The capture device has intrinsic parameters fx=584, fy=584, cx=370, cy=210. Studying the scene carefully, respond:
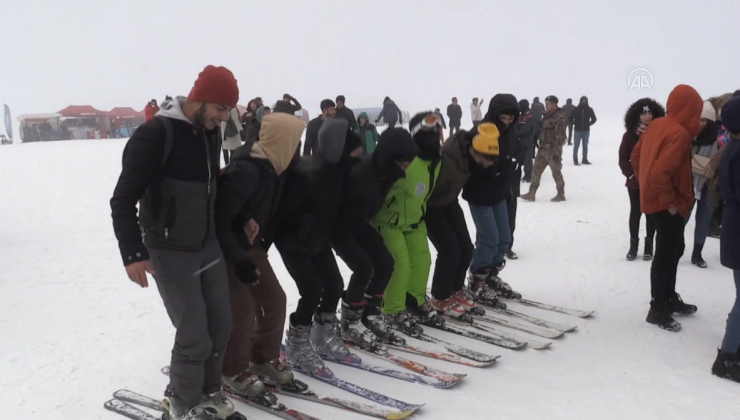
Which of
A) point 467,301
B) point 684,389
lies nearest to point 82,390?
point 467,301

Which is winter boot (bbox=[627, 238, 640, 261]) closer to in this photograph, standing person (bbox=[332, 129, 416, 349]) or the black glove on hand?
standing person (bbox=[332, 129, 416, 349])

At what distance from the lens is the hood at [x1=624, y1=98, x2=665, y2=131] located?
5.87 meters

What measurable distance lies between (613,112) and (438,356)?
4119cm

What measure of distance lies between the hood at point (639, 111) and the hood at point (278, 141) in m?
4.08

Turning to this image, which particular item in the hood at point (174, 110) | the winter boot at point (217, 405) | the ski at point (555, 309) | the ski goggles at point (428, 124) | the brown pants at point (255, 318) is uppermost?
the hood at point (174, 110)

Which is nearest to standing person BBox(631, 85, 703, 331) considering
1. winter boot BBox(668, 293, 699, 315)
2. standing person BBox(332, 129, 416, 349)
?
winter boot BBox(668, 293, 699, 315)

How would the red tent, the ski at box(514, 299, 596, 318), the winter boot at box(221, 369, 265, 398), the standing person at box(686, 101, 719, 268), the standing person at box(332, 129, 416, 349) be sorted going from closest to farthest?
the winter boot at box(221, 369, 265, 398) → the standing person at box(332, 129, 416, 349) → the ski at box(514, 299, 596, 318) → the standing person at box(686, 101, 719, 268) → the red tent

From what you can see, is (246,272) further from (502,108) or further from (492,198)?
(502,108)

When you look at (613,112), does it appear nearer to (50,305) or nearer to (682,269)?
(682,269)

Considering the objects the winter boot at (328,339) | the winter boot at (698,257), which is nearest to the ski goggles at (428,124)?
the winter boot at (328,339)

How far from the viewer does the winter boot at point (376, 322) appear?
176 inches

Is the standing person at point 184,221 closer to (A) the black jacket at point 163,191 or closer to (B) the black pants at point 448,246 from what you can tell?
(A) the black jacket at point 163,191

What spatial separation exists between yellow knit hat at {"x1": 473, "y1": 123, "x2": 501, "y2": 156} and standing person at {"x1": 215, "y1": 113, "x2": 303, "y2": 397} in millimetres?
1758

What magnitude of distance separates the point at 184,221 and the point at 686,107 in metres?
3.82
